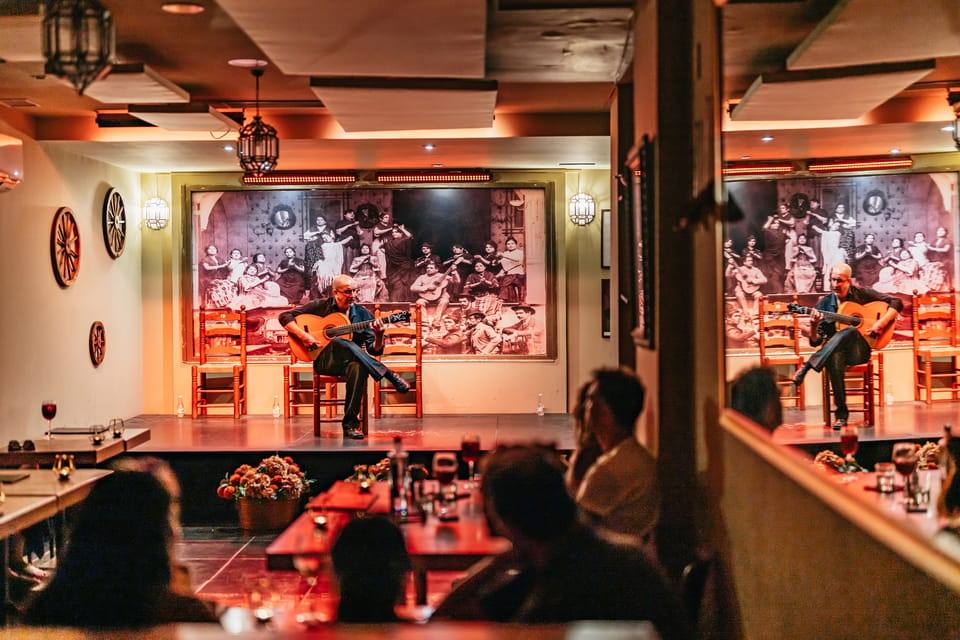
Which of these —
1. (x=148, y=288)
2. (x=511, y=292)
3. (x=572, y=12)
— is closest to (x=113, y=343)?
(x=148, y=288)

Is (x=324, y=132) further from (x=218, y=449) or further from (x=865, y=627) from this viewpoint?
(x=865, y=627)

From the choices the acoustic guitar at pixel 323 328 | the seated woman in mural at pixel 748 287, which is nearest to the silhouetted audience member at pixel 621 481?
the seated woman in mural at pixel 748 287

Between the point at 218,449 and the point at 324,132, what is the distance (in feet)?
9.07

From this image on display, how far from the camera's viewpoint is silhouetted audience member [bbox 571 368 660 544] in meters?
3.78

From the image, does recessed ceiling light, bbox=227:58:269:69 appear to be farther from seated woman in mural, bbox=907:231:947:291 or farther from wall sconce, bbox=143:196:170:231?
seated woman in mural, bbox=907:231:947:291

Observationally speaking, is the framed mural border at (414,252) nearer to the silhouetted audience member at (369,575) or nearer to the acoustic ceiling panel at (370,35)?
the acoustic ceiling panel at (370,35)

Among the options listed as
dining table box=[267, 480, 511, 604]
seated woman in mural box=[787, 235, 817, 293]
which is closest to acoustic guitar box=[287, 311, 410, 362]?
seated woman in mural box=[787, 235, 817, 293]

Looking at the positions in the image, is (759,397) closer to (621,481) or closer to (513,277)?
(621,481)

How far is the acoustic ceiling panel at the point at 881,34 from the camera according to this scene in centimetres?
176

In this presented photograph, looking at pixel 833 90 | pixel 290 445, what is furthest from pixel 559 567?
pixel 290 445

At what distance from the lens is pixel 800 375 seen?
2762mm

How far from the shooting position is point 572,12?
499 cm

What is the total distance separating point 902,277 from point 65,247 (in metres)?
7.86

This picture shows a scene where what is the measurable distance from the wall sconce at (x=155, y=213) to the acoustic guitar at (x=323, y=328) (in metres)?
2.12
